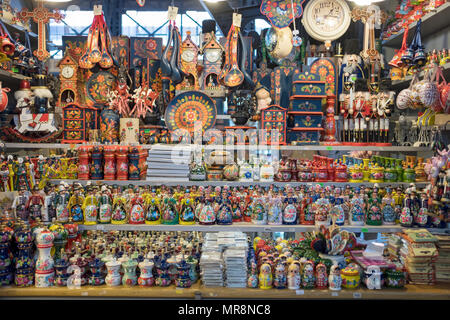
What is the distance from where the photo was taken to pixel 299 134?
4422 millimetres

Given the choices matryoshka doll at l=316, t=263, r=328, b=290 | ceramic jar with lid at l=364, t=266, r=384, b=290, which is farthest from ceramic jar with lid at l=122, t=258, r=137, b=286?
ceramic jar with lid at l=364, t=266, r=384, b=290

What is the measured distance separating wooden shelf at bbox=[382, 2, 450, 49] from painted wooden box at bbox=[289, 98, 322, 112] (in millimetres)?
1231

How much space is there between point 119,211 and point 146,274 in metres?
0.62

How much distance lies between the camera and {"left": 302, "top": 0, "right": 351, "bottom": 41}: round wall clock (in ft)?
14.8

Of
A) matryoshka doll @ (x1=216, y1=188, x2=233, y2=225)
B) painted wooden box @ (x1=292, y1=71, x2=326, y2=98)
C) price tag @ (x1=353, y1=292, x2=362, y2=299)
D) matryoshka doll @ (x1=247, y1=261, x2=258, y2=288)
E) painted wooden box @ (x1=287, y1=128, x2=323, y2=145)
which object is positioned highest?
painted wooden box @ (x1=292, y1=71, x2=326, y2=98)

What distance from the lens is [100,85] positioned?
16.7 ft

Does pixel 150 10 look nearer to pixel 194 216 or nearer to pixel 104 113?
pixel 104 113

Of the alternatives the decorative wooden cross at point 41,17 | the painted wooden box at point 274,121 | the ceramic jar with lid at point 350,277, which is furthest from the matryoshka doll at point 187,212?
the decorative wooden cross at point 41,17

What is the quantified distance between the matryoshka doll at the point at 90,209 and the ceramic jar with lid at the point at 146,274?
64 cm

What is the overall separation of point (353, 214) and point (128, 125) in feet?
8.23

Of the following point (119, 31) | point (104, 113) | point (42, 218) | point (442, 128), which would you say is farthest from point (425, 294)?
point (119, 31)

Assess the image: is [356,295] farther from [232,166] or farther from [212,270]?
[232,166]

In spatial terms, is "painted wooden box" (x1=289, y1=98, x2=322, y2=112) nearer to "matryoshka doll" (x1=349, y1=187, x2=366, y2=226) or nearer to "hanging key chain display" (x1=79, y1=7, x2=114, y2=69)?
"matryoshka doll" (x1=349, y1=187, x2=366, y2=226)

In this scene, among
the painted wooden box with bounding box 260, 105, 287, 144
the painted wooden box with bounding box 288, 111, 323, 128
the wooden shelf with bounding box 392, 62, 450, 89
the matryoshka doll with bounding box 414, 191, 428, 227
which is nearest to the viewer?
the matryoshka doll with bounding box 414, 191, 428, 227
